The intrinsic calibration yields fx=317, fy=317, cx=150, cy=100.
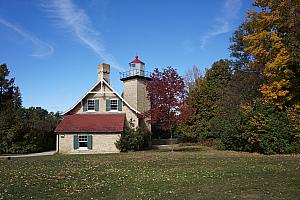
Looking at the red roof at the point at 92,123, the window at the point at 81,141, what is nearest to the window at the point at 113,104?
the red roof at the point at 92,123

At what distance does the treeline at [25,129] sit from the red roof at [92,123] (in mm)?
4170

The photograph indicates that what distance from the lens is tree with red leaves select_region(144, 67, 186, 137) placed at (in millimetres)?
30312

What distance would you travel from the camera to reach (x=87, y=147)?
34062mm

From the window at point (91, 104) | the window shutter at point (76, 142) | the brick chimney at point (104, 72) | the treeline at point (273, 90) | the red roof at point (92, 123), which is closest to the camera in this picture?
the treeline at point (273, 90)

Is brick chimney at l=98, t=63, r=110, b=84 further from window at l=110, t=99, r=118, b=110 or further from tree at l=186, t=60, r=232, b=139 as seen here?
tree at l=186, t=60, r=232, b=139

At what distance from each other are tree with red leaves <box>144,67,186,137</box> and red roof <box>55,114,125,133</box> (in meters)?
4.94

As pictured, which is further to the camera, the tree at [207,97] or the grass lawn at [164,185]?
the tree at [207,97]

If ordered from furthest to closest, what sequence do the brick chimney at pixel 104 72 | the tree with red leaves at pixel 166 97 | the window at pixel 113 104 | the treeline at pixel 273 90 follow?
the brick chimney at pixel 104 72, the window at pixel 113 104, the tree with red leaves at pixel 166 97, the treeline at pixel 273 90

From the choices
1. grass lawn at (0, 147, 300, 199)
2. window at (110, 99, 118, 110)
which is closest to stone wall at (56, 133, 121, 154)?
window at (110, 99, 118, 110)

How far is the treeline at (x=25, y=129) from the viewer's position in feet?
116

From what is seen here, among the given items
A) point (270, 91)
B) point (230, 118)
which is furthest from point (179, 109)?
point (270, 91)

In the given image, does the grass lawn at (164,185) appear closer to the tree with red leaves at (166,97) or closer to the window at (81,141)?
the tree with red leaves at (166,97)

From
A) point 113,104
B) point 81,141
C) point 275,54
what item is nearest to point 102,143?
point 81,141

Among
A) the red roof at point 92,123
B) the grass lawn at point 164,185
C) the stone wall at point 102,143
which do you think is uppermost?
the red roof at point 92,123
